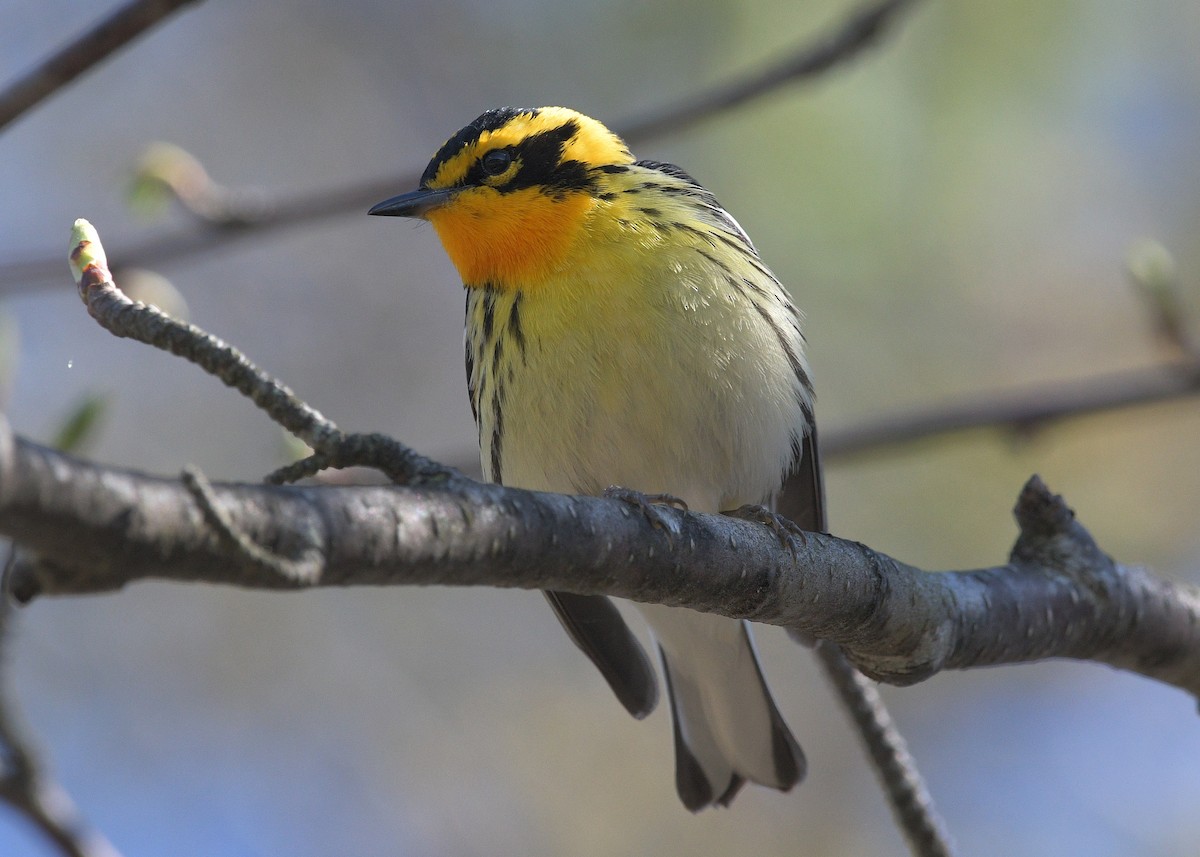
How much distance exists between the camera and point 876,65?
25.1 ft

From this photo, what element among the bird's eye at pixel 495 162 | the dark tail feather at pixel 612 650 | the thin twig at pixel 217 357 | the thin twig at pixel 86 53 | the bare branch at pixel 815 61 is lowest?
the dark tail feather at pixel 612 650

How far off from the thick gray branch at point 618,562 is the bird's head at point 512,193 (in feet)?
5.02

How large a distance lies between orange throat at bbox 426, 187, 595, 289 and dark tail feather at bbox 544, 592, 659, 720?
108 centimetres

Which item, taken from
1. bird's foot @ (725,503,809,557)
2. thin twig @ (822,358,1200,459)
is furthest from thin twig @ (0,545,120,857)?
thin twig @ (822,358,1200,459)

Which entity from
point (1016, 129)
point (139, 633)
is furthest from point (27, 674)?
point (1016, 129)

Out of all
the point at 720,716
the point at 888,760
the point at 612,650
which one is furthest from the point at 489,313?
the point at 888,760

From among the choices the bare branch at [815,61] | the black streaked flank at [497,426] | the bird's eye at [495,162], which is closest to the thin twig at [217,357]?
the black streaked flank at [497,426]

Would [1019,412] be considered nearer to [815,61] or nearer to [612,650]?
Result: [815,61]

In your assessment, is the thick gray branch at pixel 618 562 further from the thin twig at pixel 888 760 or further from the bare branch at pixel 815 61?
the bare branch at pixel 815 61

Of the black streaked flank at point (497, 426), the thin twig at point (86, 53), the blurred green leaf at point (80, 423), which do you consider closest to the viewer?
the thin twig at point (86, 53)

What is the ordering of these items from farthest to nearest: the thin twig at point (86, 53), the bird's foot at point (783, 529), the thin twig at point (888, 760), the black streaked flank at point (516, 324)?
1. the black streaked flank at point (516, 324)
2. the thin twig at point (888, 760)
3. the bird's foot at point (783, 529)
4. the thin twig at point (86, 53)

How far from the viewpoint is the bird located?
3844 mm

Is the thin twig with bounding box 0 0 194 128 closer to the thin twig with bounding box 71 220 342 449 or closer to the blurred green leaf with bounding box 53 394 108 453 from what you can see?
the thin twig with bounding box 71 220 342 449

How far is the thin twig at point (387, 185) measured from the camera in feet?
12.1
